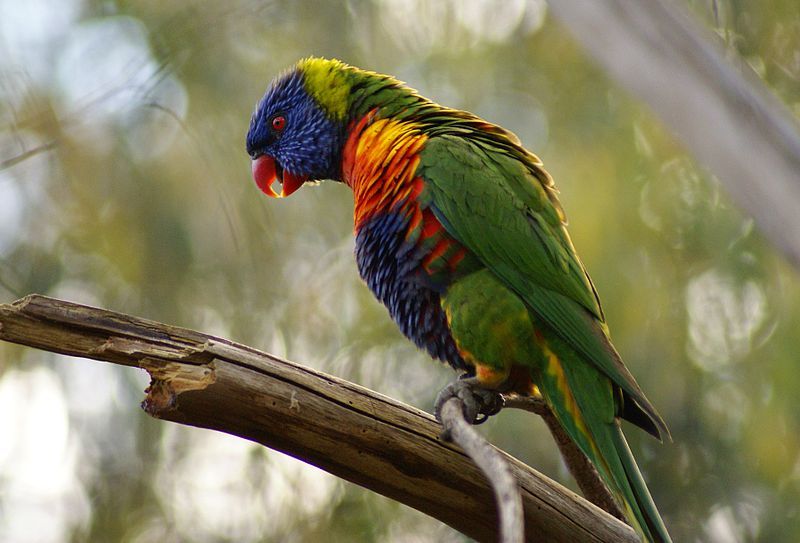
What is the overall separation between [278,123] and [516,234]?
1224 mm

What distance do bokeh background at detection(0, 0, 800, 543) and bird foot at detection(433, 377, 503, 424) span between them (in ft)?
6.48

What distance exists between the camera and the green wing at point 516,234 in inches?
90.8

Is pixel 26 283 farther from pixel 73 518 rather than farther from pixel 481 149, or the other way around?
pixel 481 149

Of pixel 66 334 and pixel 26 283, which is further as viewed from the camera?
pixel 26 283

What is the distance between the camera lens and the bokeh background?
4523mm

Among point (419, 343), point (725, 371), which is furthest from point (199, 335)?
point (725, 371)

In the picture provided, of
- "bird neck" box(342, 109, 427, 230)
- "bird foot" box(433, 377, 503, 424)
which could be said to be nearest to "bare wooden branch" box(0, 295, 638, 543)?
"bird foot" box(433, 377, 503, 424)

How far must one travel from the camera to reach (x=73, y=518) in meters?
4.89

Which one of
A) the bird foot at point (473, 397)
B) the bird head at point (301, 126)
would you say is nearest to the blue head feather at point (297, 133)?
the bird head at point (301, 126)

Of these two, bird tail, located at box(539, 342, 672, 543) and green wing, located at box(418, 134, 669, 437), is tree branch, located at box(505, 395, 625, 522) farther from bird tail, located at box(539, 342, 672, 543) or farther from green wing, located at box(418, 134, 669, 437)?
green wing, located at box(418, 134, 669, 437)

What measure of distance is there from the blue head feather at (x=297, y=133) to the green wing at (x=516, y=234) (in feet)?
1.92

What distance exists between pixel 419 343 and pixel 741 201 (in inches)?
44.0

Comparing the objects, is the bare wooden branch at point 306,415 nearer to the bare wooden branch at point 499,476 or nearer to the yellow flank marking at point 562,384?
the yellow flank marking at point 562,384

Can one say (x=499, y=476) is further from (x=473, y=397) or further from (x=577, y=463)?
(x=577, y=463)
